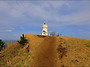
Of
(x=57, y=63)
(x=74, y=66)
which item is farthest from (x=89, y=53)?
(x=57, y=63)

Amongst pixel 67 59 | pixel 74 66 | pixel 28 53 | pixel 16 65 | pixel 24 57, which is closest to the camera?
pixel 74 66

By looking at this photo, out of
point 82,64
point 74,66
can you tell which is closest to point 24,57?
point 74,66

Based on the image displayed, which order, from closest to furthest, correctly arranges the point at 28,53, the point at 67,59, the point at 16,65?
the point at 16,65
the point at 67,59
the point at 28,53

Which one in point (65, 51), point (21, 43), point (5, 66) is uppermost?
point (21, 43)

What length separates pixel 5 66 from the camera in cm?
838

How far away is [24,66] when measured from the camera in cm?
809

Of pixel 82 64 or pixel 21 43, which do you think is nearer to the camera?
pixel 82 64

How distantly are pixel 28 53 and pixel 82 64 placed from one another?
6.09 meters

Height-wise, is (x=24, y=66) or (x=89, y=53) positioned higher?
(x=89, y=53)

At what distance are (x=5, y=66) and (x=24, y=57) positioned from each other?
2110 millimetres

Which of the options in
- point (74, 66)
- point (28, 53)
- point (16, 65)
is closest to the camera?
point (74, 66)

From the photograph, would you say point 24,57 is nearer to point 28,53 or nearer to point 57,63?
point 28,53

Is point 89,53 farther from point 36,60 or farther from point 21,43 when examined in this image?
point 21,43

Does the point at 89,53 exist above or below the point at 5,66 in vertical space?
above
